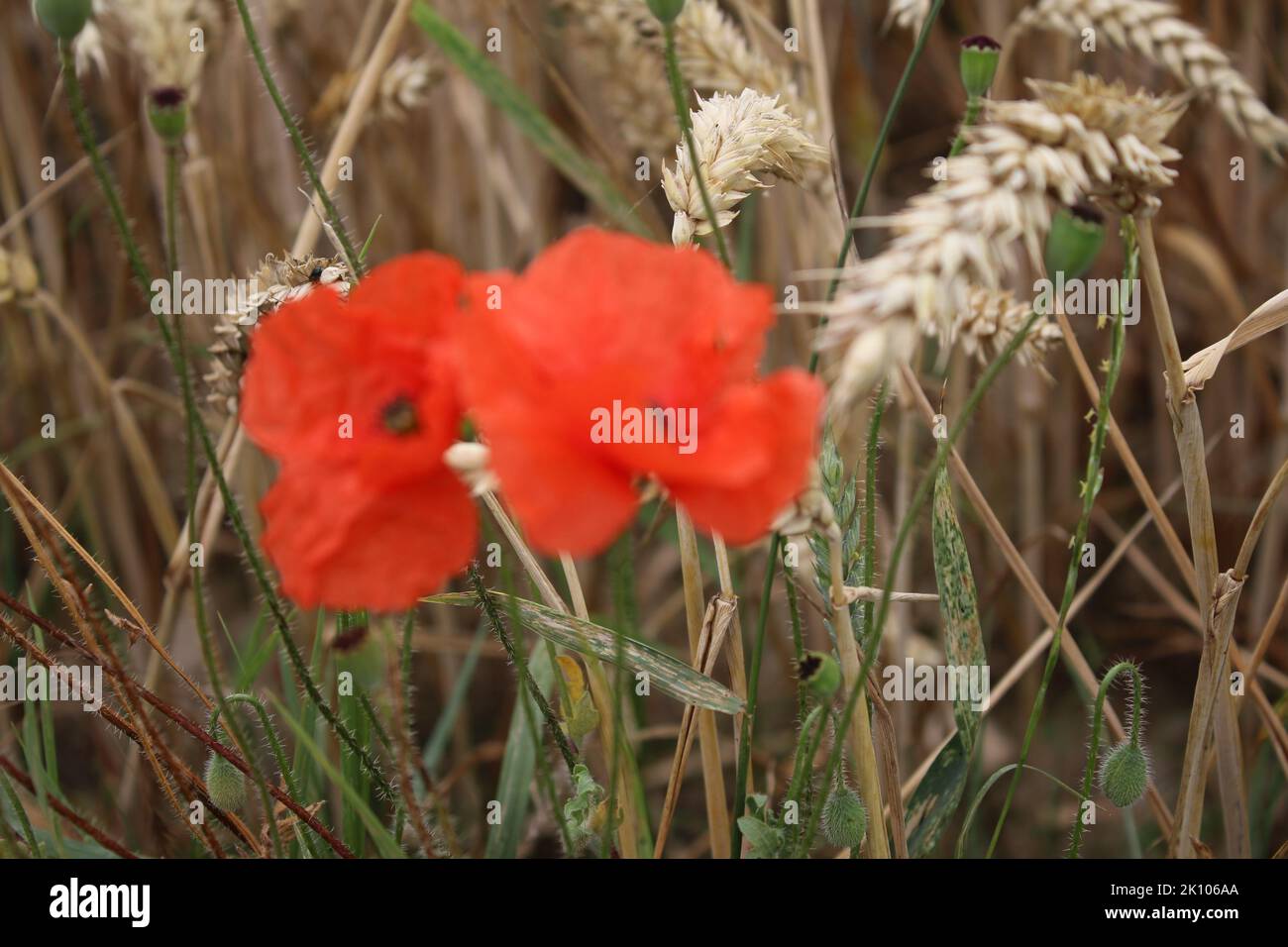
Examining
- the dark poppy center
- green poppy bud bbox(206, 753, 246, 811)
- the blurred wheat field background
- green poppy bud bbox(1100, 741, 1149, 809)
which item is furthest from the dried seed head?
green poppy bud bbox(1100, 741, 1149, 809)

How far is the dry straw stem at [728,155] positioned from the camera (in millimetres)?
560

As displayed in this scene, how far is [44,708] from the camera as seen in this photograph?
22.5 inches

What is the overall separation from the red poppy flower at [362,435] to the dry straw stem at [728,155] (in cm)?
21

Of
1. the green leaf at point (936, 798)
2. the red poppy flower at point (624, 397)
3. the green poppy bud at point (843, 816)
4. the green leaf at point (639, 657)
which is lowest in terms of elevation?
the green leaf at point (936, 798)

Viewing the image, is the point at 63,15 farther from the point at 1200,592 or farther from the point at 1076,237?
the point at 1200,592

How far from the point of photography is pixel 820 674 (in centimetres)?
46

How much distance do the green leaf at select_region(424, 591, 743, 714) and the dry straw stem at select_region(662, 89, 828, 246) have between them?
20cm

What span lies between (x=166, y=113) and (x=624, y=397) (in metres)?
0.31

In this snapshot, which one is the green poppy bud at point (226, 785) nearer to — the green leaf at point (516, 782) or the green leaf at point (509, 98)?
the green leaf at point (516, 782)

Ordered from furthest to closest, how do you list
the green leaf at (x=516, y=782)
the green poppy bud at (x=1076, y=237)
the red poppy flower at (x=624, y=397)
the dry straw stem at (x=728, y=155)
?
the green leaf at (x=516, y=782)
the dry straw stem at (x=728, y=155)
the green poppy bud at (x=1076, y=237)
the red poppy flower at (x=624, y=397)

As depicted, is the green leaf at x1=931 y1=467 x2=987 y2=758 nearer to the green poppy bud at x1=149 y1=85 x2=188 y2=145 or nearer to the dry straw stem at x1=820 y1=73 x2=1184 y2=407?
the dry straw stem at x1=820 y1=73 x2=1184 y2=407

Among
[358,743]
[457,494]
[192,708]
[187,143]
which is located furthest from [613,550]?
[192,708]

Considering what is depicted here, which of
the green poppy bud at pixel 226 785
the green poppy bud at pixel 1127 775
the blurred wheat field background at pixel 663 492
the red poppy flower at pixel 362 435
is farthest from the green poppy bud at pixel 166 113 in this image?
the green poppy bud at pixel 1127 775

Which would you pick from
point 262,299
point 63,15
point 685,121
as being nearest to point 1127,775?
point 685,121
